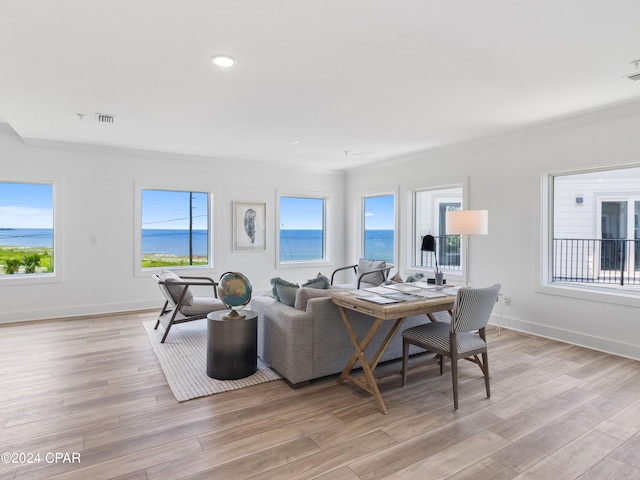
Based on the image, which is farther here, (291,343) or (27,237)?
(27,237)

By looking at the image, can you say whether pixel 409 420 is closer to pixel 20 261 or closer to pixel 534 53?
pixel 534 53

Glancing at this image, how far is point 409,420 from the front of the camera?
8.49ft

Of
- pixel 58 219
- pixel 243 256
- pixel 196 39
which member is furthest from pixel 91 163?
pixel 196 39

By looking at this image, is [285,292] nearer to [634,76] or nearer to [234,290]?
[234,290]

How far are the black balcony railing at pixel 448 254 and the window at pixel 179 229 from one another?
12.9 ft

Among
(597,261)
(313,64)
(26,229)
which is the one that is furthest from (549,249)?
(26,229)

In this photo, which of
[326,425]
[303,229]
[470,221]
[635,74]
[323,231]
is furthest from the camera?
[303,229]

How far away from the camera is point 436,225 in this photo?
6.45 m

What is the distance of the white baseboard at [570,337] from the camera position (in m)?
3.87

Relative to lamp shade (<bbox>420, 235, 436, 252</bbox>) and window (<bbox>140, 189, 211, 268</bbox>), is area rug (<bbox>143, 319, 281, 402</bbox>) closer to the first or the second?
window (<bbox>140, 189, 211, 268</bbox>)

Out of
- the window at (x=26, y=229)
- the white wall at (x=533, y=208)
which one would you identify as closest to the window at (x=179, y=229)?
the window at (x=26, y=229)

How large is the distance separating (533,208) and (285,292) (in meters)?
3.29

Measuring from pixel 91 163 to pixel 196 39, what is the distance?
4.14m

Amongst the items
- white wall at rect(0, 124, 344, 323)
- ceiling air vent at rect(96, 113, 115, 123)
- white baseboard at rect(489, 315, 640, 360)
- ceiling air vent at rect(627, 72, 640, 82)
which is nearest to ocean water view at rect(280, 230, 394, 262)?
white wall at rect(0, 124, 344, 323)
